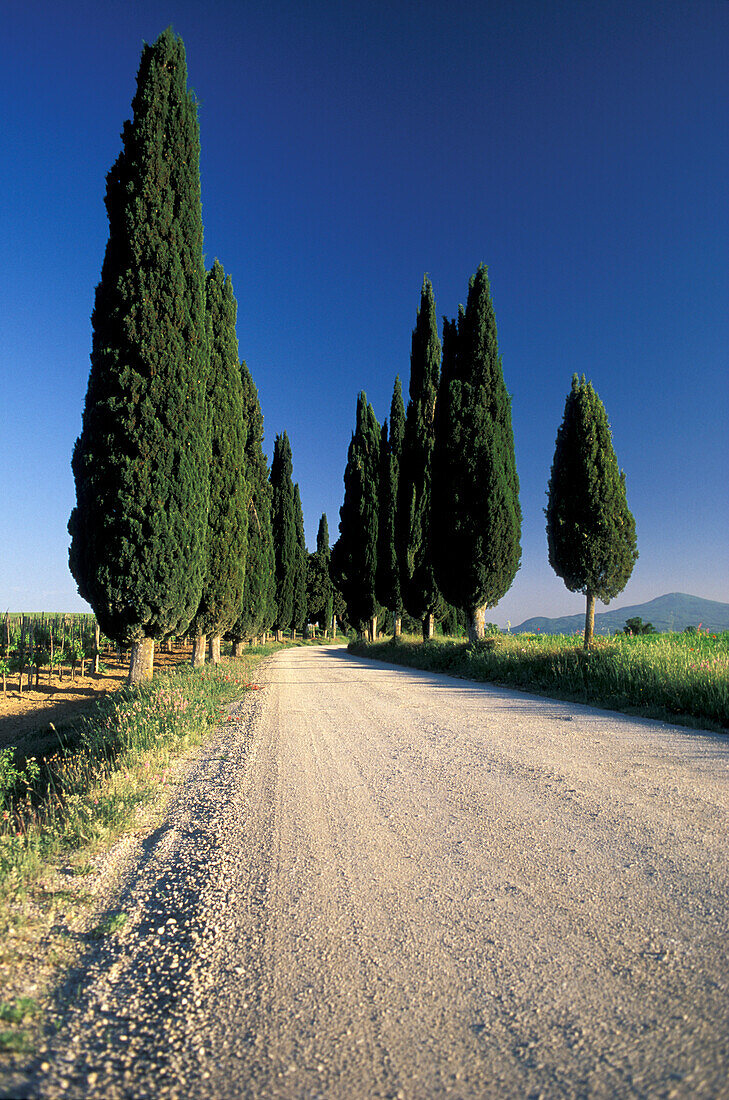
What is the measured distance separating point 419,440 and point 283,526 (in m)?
14.4

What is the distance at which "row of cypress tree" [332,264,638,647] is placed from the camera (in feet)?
43.0

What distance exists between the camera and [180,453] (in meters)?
11.5

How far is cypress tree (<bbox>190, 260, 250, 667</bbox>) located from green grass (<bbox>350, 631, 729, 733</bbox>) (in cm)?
695

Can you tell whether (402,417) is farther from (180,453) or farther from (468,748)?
(468,748)

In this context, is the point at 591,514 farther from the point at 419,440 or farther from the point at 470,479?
the point at 419,440

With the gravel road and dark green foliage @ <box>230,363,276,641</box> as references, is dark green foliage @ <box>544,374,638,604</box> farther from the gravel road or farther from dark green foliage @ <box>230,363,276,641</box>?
dark green foliage @ <box>230,363,276,641</box>

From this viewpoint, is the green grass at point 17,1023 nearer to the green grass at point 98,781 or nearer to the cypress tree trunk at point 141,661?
the green grass at point 98,781

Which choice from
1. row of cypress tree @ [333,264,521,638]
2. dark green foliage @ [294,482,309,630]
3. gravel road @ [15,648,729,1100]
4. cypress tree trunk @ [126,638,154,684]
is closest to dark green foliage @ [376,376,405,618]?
row of cypress tree @ [333,264,521,638]

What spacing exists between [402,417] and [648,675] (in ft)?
82.8

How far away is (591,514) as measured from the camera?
42.5ft

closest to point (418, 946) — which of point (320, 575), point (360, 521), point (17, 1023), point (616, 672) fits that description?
point (17, 1023)

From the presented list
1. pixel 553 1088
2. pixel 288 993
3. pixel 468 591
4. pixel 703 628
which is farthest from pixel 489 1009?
pixel 468 591

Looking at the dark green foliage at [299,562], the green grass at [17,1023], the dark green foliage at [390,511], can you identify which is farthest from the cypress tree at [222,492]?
the dark green foliage at [299,562]

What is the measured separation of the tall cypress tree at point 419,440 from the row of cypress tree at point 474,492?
0.05 metres
